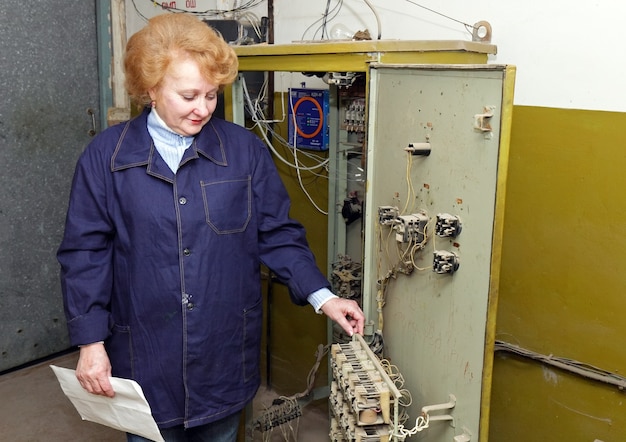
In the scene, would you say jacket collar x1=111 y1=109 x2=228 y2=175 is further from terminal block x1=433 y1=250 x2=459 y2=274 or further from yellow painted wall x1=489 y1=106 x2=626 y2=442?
yellow painted wall x1=489 y1=106 x2=626 y2=442

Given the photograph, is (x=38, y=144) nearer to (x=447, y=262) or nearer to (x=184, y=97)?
(x=184, y=97)

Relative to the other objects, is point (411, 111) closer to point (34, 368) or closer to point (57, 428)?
point (57, 428)

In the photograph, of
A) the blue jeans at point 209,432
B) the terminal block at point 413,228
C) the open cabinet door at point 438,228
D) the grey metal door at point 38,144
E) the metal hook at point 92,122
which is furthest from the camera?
the metal hook at point 92,122

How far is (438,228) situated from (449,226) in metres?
0.03

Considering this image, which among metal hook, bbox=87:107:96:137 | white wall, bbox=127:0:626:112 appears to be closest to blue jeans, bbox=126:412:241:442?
white wall, bbox=127:0:626:112

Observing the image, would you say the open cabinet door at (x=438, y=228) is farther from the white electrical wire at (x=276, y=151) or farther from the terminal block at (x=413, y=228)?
the white electrical wire at (x=276, y=151)

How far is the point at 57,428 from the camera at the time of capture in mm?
2586

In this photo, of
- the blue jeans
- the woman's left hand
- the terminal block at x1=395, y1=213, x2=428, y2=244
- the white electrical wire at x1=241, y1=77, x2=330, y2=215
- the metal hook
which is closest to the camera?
the terminal block at x1=395, y1=213, x2=428, y2=244

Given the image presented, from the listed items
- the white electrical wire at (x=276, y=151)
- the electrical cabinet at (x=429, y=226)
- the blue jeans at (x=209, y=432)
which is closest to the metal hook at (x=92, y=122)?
the white electrical wire at (x=276, y=151)

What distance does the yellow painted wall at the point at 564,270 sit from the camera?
1685 millimetres

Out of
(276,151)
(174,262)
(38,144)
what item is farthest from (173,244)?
(38,144)

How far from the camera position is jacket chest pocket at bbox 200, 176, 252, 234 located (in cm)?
150

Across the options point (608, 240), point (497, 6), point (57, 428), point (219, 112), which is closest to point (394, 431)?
point (608, 240)

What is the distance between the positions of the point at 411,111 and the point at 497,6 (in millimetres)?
621
